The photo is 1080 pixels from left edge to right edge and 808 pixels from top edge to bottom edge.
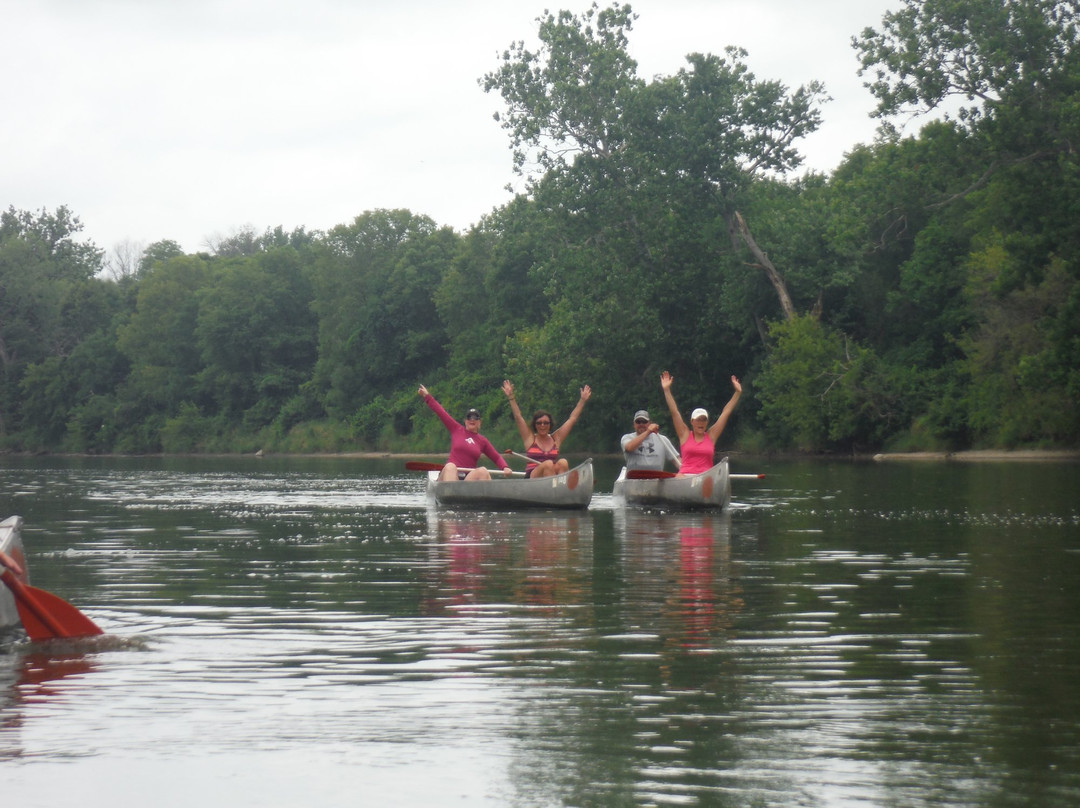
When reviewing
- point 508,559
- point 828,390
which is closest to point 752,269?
point 828,390

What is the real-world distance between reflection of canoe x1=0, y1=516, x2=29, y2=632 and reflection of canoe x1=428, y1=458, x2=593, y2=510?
10414mm

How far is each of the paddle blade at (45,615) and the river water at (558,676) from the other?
4.0 inches

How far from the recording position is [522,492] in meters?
18.9

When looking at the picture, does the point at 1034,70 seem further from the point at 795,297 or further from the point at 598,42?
the point at 598,42

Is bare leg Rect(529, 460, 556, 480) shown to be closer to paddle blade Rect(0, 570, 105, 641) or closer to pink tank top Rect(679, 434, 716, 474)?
pink tank top Rect(679, 434, 716, 474)

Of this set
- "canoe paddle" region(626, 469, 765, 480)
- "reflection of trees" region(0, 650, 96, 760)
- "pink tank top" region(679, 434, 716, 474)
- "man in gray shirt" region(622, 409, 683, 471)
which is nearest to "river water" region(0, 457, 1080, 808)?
"reflection of trees" region(0, 650, 96, 760)

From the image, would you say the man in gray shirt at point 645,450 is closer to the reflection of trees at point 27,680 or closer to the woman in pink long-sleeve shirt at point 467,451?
the woman in pink long-sleeve shirt at point 467,451

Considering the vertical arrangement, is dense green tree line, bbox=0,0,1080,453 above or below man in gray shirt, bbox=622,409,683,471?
above

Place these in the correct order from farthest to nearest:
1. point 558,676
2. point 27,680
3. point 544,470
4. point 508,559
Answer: point 544,470 < point 508,559 < point 27,680 < point 558,676

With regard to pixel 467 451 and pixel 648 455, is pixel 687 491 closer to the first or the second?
pixel 648 455

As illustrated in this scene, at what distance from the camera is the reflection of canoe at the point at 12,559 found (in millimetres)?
7883

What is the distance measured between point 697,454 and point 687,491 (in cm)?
71

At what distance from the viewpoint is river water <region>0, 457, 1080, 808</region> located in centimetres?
474

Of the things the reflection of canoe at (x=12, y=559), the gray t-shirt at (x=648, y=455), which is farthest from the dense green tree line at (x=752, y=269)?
the reflection of canoe at (x=12, y=559)
